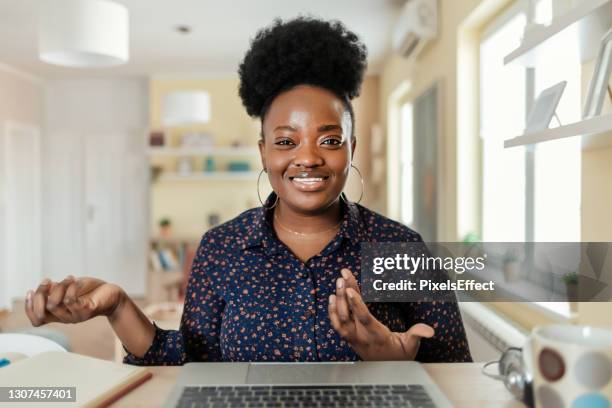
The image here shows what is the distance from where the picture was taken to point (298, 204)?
991 millimetres

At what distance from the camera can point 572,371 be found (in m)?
0.48

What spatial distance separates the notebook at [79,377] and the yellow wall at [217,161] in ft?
17.0

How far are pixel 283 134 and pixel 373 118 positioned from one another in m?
4.95

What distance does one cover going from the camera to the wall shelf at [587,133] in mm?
985

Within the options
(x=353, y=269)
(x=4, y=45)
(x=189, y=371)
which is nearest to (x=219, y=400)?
(x=189, y=371)

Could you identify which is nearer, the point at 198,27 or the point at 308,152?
the point at 308,152

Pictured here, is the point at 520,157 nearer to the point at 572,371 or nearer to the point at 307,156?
the point at 307,156

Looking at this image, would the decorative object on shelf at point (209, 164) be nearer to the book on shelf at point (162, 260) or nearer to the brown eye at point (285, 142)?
the book on shelf at point (162, 260)

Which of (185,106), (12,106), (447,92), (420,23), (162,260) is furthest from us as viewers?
(162,260)

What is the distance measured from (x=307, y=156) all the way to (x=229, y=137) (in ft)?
16.8

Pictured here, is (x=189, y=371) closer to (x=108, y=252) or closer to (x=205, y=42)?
(x=205, y=42)

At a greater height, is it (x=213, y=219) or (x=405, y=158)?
(x=405, y=158)

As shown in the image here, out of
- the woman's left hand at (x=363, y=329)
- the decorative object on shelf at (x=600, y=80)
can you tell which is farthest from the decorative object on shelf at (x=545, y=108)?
the woman's left hand at (x=363, y=329)

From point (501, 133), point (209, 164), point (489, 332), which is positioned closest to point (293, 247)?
point (489, 332)
